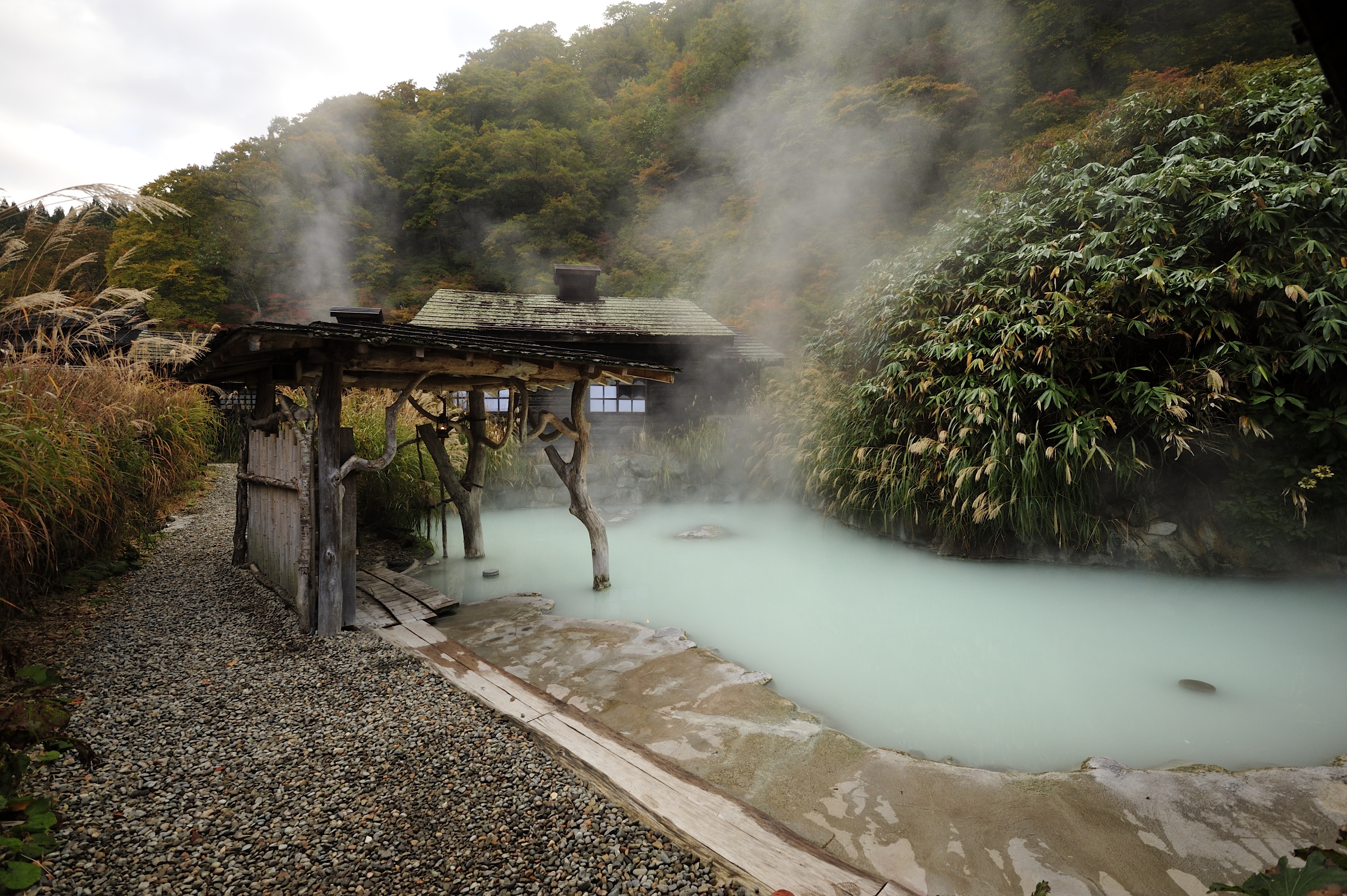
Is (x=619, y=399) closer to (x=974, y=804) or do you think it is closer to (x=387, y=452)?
(x=387, y=452)

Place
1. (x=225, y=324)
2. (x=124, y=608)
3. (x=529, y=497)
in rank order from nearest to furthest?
(x=124, y=608), (x=529, y=497), (x=225, y=324)

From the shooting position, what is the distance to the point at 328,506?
3.53 m

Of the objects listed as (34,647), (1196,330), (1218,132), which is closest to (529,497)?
(34,647)

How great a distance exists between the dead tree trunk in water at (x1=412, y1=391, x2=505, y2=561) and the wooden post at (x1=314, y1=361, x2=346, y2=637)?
6.76 feet

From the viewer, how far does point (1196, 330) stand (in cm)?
545

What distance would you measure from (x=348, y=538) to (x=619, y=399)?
8691mm

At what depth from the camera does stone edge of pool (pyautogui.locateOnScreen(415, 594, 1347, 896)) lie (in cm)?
175

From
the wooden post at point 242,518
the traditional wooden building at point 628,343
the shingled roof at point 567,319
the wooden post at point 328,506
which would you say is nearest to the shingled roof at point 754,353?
the traditional wooden building at point 628,343

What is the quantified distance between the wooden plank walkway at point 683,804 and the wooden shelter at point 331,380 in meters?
1.29

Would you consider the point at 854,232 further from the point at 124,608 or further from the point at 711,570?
the point at 124,608

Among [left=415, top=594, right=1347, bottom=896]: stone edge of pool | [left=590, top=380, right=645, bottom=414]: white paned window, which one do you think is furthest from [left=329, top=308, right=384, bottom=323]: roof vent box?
[left=415, top=594, right=1347, bottom=896]: stone edge of pool

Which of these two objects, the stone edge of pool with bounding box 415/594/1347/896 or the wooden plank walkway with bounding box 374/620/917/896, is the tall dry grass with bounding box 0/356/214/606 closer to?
the wooden plank walkway with bounding box 374/620/917/896

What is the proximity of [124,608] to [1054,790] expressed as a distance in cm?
518

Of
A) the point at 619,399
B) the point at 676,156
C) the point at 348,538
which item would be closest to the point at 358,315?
the point at 619,399
